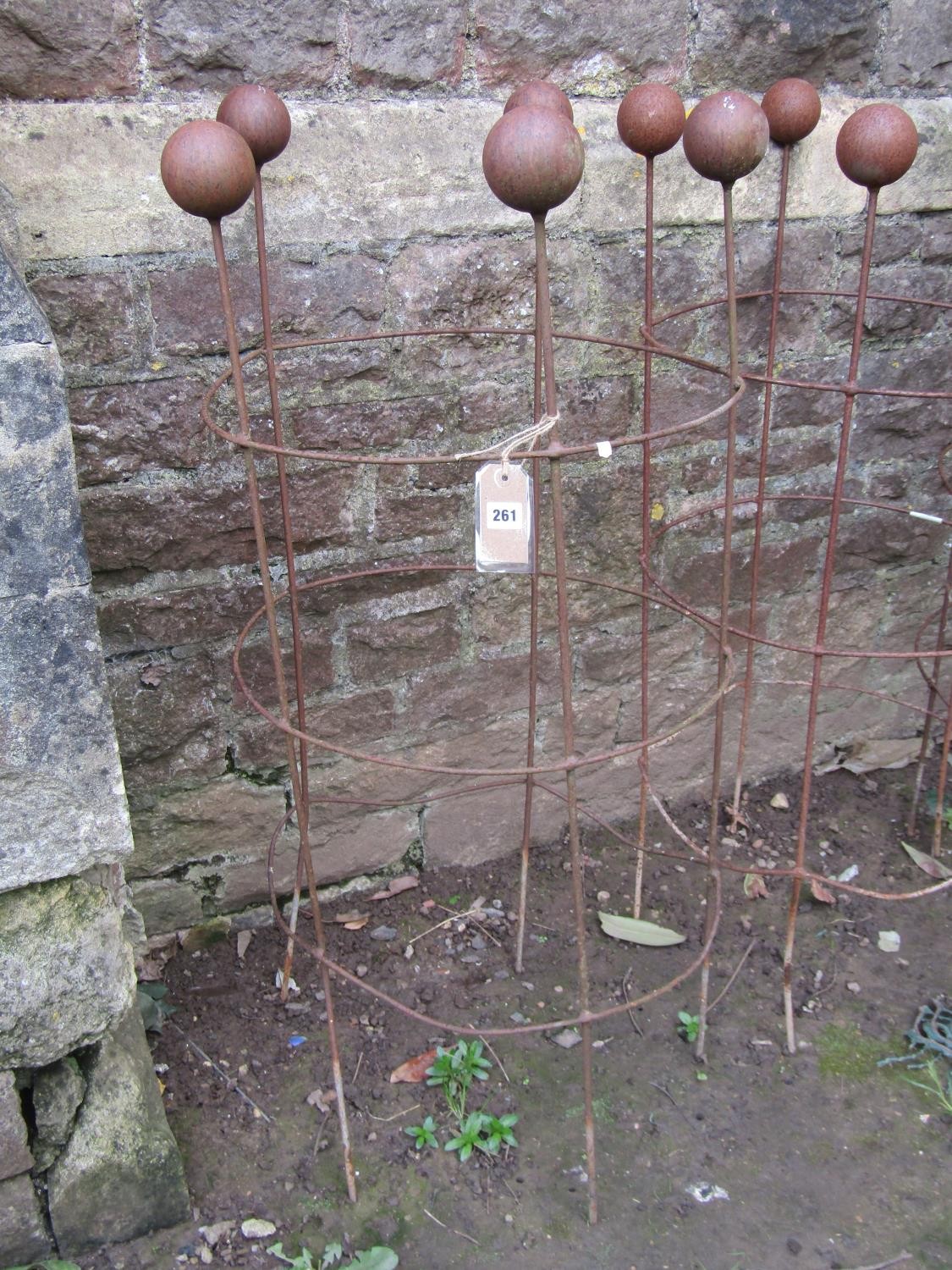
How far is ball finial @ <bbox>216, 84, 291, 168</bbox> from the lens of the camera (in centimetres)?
157

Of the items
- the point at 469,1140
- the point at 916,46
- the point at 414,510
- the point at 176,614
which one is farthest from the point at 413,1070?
the point at 916,46

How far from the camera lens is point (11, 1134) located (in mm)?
1554

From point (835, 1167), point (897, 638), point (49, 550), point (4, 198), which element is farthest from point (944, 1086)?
point (4, 198)

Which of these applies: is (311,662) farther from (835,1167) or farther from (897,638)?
(897,638)

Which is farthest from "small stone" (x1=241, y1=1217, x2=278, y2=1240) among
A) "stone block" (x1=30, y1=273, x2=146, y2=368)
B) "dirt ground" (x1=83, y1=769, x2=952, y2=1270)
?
"stone block" (x1=30, y1=273, x2=146, y2=368)

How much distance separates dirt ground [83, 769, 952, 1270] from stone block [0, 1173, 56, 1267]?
0.09 meters

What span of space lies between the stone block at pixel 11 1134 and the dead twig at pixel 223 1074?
0.43 m

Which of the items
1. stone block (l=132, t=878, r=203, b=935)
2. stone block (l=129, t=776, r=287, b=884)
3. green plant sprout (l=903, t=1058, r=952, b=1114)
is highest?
stone block (l=129, t=776, r=287, b=884)

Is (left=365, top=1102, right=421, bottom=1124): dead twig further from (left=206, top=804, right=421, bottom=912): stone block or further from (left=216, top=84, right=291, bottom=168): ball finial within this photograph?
(left=216, top=84, right=291, bottom=168): ball finial

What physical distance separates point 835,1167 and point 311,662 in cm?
128

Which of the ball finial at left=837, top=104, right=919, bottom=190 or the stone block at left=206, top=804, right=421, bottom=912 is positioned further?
the stone block at left=206, top=804, right=421, bottom=912

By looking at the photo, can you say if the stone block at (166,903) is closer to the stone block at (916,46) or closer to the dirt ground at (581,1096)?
the dirt ground at (581,1096)

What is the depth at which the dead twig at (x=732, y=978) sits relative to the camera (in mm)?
2145

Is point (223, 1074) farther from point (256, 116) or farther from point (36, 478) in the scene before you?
point (256, 116)
